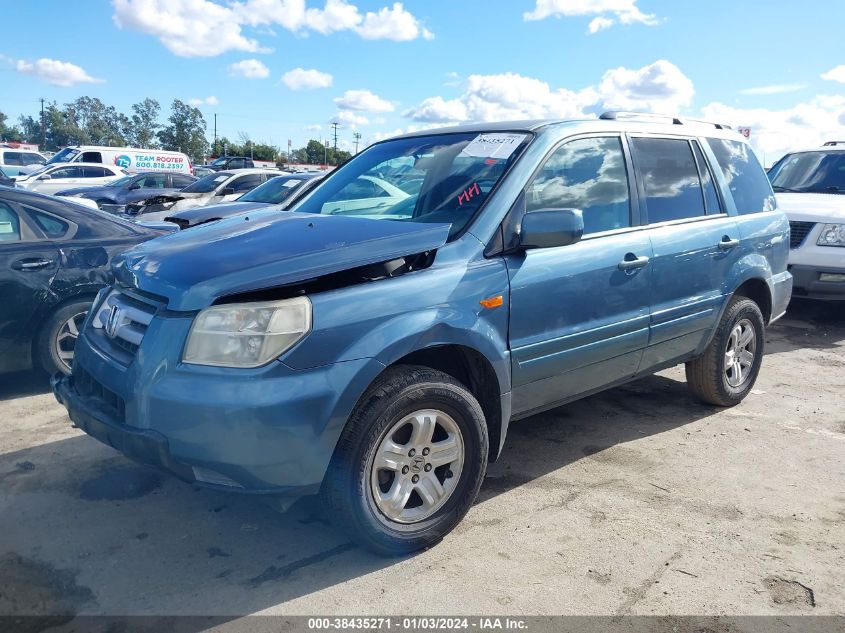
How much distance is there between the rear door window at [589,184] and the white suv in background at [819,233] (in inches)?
179

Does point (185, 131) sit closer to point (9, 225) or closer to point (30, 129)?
point (30, 129)

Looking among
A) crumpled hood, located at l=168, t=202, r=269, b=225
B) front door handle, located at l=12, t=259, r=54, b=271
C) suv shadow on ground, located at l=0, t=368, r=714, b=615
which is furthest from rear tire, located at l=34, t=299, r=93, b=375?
crumpled hood, located at l=168, t=202, r=269, b=225

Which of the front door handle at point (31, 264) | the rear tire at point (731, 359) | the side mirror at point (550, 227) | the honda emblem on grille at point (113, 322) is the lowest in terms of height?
the rear tire at point (731, 359)

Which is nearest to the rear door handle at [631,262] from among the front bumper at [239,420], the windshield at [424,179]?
the windshield at [424,179]

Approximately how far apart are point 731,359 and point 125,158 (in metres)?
27.7

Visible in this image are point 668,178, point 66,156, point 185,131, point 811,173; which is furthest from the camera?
point 185,131

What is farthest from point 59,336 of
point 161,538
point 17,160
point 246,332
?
point 17,160

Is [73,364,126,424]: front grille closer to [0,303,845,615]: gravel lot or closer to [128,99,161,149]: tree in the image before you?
[0,303,845,615]: gravel lot

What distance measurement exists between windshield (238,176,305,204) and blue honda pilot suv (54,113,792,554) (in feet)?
20.8

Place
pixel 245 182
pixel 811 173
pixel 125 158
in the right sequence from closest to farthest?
pixel 811 173 < pixel 245 182 < pixel 125 158

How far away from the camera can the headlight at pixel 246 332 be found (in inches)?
103

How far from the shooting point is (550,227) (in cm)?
320

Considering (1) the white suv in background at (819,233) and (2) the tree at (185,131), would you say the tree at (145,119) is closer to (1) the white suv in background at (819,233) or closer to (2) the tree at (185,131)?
(2) the tree at (185,131)

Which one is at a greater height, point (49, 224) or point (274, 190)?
point (274, 190)
